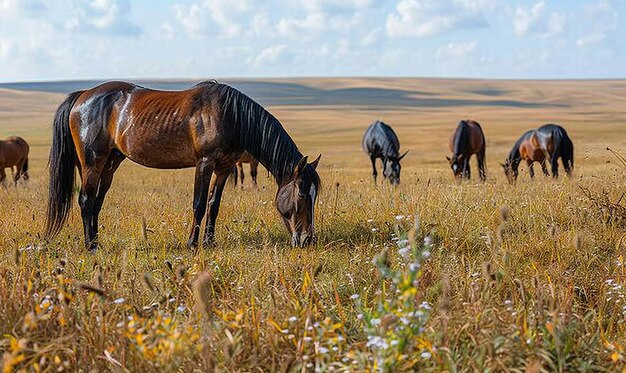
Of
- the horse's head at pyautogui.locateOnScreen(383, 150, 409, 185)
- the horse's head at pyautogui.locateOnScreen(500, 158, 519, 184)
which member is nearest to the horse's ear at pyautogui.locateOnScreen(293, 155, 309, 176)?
the horse's head at pyautogui.locateOnScreen(500, 158, 519, 184)

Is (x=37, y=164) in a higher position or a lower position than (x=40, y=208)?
lower

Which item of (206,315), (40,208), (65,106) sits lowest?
(40,208)

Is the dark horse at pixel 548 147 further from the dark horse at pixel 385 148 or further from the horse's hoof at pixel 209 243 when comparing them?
the horse's hoof at pixel 209 243

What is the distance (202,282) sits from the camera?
327cm

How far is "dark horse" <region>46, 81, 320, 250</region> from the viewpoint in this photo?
23.6ft

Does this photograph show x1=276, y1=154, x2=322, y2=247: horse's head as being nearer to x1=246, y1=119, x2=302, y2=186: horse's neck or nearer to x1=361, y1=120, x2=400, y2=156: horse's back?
x1=246, y1=119, x2=302, y2=186: horse's neck

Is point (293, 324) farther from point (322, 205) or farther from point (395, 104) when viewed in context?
point (395, 104)

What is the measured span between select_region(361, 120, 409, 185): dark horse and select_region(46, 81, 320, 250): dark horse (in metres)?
9.96

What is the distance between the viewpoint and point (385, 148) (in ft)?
61.3

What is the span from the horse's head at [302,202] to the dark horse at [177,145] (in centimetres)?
1

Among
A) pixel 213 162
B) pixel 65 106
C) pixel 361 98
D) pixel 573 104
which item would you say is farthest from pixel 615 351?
pixel 361 98

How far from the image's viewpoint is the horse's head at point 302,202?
6.79 m

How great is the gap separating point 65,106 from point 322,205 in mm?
3475

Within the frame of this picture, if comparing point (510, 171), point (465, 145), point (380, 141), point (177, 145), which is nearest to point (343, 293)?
point (177, 145)
